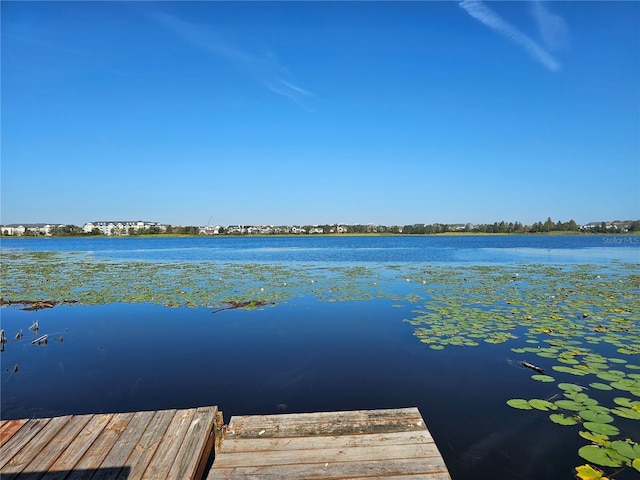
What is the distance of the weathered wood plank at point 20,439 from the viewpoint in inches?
142

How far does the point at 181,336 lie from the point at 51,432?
5.02 meters

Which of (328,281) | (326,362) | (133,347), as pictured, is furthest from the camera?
(328,281)

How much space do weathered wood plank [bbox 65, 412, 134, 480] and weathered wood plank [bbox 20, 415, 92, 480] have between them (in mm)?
262

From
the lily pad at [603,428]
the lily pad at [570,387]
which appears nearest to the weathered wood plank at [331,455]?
the lily pad at [603,428]

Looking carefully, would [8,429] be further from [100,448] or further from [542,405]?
[542,405]

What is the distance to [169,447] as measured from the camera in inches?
147

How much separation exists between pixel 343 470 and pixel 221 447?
47.6 inches

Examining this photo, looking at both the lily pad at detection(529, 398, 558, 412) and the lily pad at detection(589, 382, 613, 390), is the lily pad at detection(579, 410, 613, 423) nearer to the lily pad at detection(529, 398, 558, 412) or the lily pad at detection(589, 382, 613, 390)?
the lily pad at detection(529, 398, 558, 412)

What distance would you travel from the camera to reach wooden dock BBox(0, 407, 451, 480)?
3273 mm

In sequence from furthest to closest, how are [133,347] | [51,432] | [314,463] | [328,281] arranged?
[328,281] < [133,347] < [51,432] < [314,463]

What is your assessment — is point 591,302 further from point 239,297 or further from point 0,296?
point 0,296

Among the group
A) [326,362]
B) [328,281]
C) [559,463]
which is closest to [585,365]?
[559,463]

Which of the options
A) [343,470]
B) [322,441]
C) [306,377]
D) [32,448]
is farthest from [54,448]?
[306,377]

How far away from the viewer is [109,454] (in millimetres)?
3615
